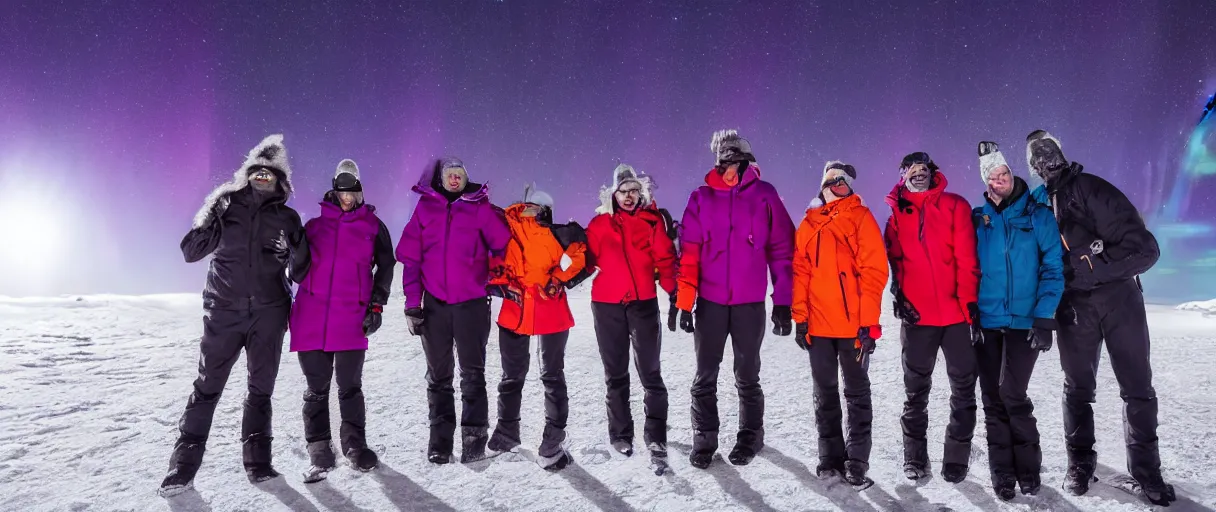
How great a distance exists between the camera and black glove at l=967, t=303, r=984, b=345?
484cm

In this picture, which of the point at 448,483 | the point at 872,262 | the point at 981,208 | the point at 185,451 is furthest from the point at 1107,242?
the point at 185,451

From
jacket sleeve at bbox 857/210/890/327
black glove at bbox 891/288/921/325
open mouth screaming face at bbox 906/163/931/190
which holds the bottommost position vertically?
black glove at bbox 891/288/921/325

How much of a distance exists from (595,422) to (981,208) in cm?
452

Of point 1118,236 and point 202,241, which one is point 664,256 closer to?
point 1118,236

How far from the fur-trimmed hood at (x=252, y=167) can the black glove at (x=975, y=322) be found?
6.06 metres

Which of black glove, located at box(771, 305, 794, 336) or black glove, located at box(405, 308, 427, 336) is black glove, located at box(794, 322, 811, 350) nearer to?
black glove, located at box(771, 305, 794, 336)

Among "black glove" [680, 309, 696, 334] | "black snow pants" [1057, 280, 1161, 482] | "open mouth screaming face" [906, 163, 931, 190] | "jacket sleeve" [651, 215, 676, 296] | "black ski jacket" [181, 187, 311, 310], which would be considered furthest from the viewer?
"jacket sleeve" [651, 215, 676, 296]

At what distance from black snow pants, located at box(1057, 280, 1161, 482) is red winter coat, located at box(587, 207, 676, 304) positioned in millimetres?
3371

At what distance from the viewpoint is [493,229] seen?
582 centimetres

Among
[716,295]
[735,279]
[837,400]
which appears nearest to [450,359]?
[716,295]

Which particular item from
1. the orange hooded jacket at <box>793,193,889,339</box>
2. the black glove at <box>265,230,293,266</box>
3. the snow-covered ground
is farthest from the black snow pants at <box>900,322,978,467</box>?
the black glove at <box>265,230,293,266</box>

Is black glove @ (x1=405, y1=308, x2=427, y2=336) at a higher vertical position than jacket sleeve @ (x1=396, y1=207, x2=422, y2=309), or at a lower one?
lower

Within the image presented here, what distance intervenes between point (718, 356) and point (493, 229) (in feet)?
8.06

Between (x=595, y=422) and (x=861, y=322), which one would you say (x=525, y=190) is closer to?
(x=595, y=422)
